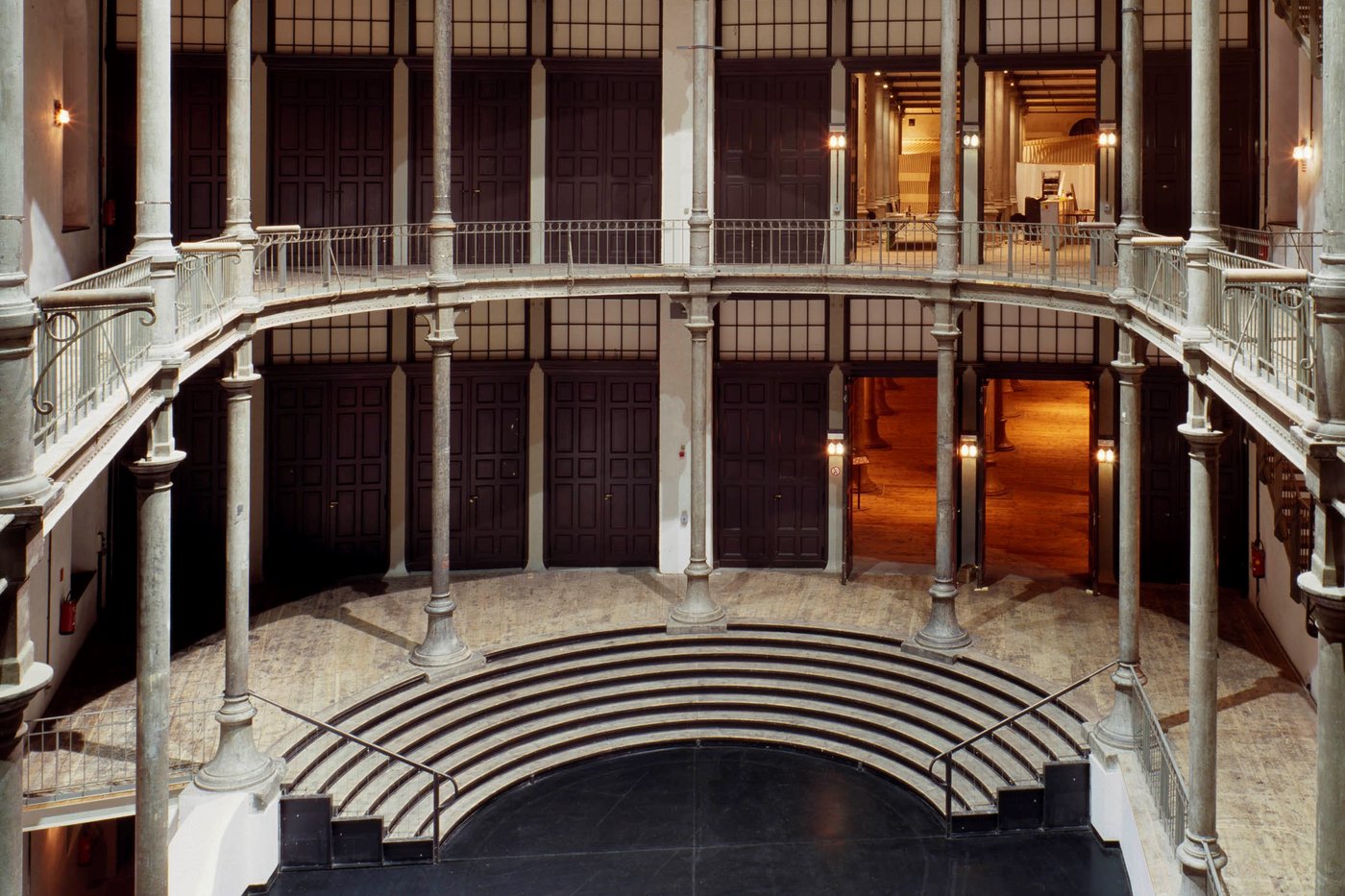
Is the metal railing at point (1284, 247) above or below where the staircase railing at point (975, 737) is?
above

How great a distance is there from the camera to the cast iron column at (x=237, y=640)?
47.8 ft

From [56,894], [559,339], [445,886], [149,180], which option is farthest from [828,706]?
[149,180]

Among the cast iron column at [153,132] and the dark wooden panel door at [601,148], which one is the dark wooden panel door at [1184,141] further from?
the cast iron column at [153,132]

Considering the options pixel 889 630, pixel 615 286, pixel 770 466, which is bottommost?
pixel 889 630

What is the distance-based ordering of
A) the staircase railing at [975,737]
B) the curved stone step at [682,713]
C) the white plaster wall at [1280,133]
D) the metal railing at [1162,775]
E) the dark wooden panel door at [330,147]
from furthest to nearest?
the dark wooden panel door at [330,147], the white plaster wall at [1280,133], the curved stone step at [682,713], the staircase railing at [975,737], the metal railing at [1162,775]

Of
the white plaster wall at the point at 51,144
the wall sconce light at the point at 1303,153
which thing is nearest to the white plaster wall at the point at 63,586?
the white plaster wall at the point at 51,144

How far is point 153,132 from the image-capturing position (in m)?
11.3

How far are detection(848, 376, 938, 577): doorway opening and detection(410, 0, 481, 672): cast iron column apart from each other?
6386 mm

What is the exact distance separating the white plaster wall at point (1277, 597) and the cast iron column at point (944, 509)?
12.4ft

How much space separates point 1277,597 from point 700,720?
7379 millimetres

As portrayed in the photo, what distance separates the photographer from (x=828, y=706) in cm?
1802

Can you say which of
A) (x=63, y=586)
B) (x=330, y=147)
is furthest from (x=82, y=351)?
(x=330, y=147)

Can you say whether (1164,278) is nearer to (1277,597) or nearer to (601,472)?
(1277,597)

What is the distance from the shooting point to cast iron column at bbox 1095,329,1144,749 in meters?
15.5
